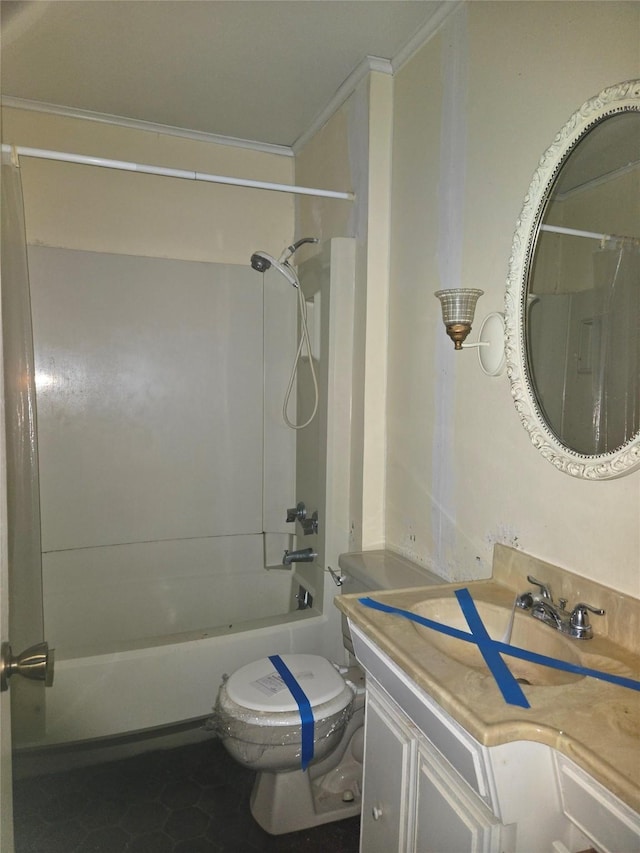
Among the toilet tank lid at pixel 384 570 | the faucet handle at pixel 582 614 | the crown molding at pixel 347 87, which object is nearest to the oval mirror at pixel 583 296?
the faucet handle at pixel 582 614

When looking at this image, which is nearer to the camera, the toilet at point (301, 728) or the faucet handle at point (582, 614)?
the faucet handle at point (582, 614)

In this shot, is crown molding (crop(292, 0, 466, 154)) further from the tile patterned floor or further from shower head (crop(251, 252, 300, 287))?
the tile patterned floor

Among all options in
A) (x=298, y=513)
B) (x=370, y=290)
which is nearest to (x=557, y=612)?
(x=370, y=290)

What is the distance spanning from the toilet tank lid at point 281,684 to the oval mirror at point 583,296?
917mm

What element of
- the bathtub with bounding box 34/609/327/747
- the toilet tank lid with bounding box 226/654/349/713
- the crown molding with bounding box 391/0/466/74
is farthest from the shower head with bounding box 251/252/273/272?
the toilet tank lid with bounding box 226/654/349/713

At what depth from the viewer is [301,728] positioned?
1.46 metres

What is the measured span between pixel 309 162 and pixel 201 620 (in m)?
2.16

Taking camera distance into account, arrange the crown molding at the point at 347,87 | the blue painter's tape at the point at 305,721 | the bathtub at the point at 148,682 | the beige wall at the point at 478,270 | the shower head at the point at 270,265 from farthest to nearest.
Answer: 1. the shower head at the point at 270,265
2. the crown molding at the point at 347,87
3. the bathtub at the point at 148,682
4. the blue painter's tape at the point at 305,721
5. the beige wall at the point at 478,270

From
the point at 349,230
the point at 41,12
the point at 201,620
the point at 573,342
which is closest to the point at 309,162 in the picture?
the point at 349,230

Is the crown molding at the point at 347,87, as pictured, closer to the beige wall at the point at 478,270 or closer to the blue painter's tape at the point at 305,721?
the beige wall at the point at 478,270

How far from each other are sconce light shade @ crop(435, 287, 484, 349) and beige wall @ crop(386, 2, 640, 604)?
0.24ft

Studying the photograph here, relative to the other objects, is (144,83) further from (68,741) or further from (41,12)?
(68,741)

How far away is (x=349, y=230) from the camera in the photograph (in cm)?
210

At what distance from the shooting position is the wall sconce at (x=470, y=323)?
4.43 ft
